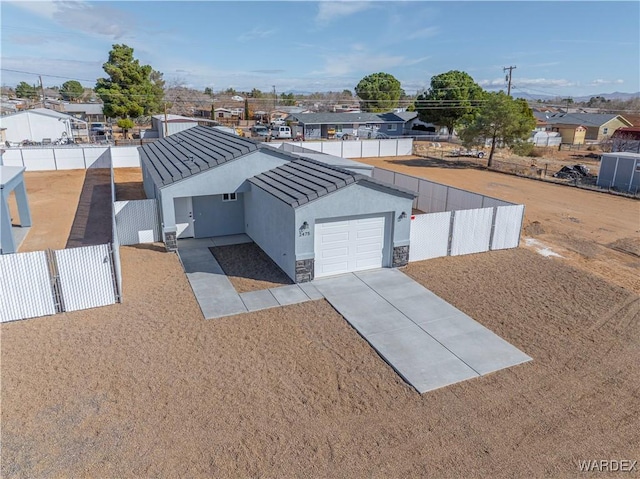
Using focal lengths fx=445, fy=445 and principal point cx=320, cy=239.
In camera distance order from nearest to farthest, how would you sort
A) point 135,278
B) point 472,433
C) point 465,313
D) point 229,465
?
point 229,465 → point 472,433 → point 465,313 → point 135,278

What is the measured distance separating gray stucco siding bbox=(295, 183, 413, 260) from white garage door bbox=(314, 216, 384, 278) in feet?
0.88

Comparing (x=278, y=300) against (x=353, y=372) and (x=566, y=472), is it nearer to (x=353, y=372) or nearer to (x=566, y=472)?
(x=353, y=372)

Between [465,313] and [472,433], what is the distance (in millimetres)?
4673

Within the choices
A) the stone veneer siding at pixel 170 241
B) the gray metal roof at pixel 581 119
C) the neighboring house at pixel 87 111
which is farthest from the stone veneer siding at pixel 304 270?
the neighboring house at pixel 87 111

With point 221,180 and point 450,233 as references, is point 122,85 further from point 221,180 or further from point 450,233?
point 450,233

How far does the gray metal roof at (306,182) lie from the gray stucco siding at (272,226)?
303mm

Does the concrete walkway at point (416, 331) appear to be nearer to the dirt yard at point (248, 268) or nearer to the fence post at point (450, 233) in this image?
the dirt yard at point (248, 268)

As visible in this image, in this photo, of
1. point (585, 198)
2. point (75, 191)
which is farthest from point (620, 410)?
point (75, 191)

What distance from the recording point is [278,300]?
12.3 meters

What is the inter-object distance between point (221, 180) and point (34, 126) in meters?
39.8

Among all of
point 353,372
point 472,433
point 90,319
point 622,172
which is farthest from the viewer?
point 622,172

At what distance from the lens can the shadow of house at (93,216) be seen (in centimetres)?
1739

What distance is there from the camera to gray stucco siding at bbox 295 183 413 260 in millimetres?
13102

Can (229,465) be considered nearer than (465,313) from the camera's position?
Yes
